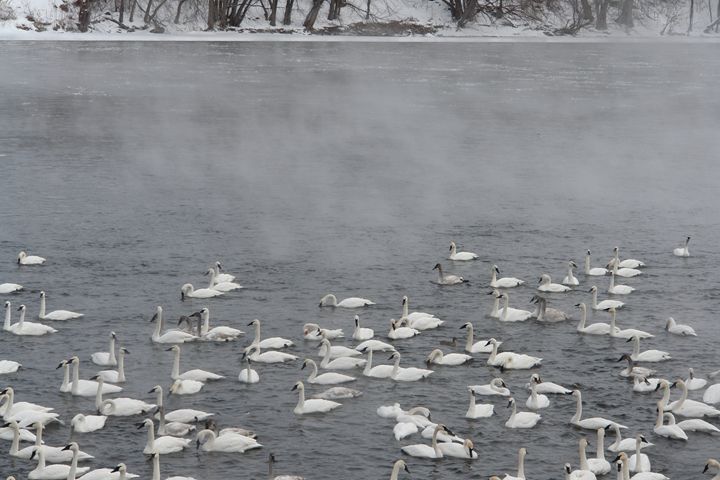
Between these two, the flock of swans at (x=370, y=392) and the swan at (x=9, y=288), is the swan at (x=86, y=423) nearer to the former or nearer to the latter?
the flock of swans at (x=370, y=392)

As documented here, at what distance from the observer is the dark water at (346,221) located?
78.2 feet

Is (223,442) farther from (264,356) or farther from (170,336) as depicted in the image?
(170,336)

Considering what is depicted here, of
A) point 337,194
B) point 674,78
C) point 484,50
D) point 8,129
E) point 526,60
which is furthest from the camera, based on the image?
point 484,50

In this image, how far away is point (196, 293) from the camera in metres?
31.3

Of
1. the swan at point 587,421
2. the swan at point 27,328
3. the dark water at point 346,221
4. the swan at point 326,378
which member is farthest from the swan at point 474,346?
the swan at point 27,328

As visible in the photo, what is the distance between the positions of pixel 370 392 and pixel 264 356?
2678mm

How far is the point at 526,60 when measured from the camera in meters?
96.9

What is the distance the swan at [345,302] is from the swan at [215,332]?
10.5 feet

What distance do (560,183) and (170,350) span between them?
24.2 meters

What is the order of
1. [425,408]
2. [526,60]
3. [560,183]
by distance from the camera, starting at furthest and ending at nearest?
[526,60], [560,183], [425,408]

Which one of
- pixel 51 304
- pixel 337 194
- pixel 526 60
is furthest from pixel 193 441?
pixel 526 60

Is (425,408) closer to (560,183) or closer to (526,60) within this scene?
(560,183)

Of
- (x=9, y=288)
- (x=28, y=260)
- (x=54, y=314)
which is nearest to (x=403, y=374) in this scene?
(x=54, y=314)

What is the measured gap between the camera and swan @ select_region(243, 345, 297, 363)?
26.7 meters
